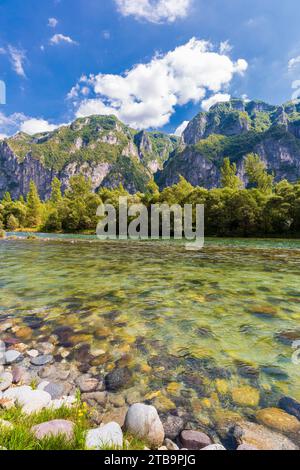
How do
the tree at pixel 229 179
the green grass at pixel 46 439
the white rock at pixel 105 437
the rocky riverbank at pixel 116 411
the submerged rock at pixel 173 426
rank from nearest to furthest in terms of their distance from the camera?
1. the green grass at pixel 46 439
2. the white rock at pixel 105 437
3. the rocky riverbank at pixel 116 411
4. the submerged rock at pixel 173 426
5. the tree at pixel 229 179

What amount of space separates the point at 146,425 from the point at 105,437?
51cm

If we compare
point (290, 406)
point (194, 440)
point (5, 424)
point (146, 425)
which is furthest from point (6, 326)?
point (290, 406)

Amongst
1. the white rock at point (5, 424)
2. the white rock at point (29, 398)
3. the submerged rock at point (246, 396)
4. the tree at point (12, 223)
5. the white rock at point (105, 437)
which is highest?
the tree at point (12, 223)

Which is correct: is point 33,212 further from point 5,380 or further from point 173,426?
point 173,426

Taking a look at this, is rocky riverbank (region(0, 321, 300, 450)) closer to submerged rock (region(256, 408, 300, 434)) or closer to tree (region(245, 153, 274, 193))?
submerged rock (region(256, 408, 300, 434))

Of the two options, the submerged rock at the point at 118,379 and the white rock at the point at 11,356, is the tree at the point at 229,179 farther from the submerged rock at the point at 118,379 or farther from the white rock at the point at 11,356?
the white rock at the point at 11,356

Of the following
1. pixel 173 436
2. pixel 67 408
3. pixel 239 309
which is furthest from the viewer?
pixel 239 309

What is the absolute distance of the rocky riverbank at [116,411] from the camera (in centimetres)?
302

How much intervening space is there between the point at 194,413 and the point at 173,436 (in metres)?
0.57

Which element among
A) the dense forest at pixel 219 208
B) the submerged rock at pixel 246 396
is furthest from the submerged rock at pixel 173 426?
the dense forest at pixel 219 208

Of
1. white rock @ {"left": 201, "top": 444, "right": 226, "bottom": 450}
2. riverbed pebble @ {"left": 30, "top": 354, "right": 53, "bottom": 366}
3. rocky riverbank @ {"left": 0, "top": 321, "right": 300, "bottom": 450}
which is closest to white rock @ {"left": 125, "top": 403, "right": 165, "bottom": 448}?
rocky riverbank @ {"left": 0, "top": 321, "right": 300, "bottom": 450}
